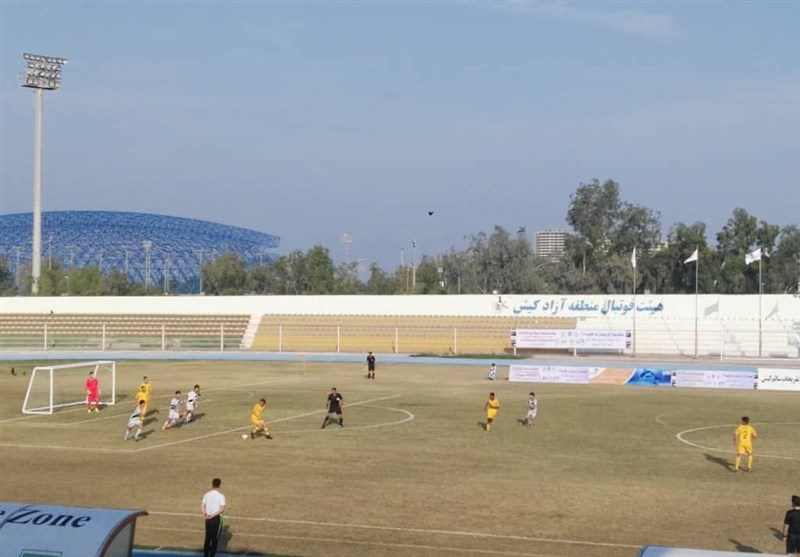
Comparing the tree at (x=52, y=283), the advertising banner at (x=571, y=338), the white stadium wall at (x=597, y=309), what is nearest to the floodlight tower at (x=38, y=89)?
the tree at (x=52, y=283)

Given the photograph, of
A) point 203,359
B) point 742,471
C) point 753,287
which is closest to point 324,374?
point 203,359

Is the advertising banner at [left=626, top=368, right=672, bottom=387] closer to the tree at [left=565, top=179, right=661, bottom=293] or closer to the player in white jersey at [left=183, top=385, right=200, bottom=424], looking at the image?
the player in white jersey at [left=183, top=385, right=200, bottom=424]

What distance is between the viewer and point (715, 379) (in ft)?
177

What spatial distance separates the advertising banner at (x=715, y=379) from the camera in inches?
2109

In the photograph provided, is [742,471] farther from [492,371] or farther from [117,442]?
[492,371]

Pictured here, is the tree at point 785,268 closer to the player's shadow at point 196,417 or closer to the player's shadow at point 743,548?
the player's shadow at point 196,417

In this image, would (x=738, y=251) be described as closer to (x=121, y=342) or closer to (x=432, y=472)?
(x=121, y=342)

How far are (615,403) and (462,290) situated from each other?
301 ft

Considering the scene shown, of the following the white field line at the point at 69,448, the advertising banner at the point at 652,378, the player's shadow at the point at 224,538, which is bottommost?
the white field line at the point at 69,448

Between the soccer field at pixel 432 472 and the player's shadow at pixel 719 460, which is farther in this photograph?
the player's shadow at pixel 719 460

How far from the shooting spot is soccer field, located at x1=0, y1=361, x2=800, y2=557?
71.3 feet

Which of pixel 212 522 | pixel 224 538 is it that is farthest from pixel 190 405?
pixel 212 522

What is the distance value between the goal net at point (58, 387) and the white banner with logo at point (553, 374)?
23.2 meters

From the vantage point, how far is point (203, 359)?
240ft
